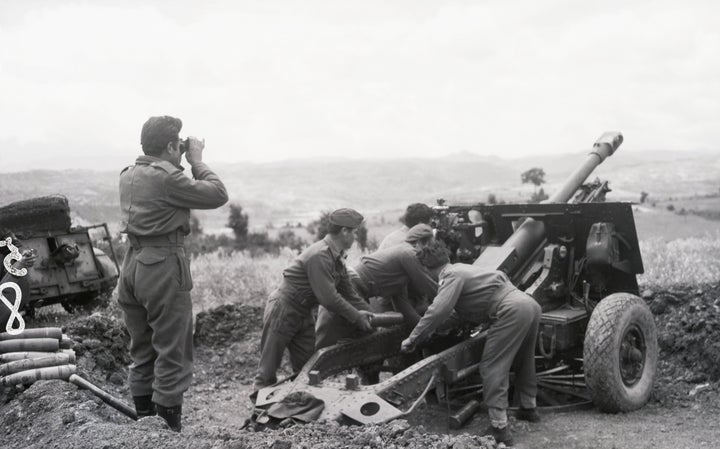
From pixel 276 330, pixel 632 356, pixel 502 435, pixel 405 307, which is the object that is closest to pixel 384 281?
pixel 405 307

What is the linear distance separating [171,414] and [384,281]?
2482 millimetres

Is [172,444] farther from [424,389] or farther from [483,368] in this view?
[483,368]

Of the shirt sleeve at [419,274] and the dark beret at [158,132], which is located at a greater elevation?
the dark beret at [158,132]

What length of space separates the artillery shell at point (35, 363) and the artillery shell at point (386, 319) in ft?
8.10

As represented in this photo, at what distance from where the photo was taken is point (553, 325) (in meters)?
6.27

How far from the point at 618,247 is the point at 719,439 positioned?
2.03 meters

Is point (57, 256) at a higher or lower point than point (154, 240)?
lower

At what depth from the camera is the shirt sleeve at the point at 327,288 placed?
5887 mm

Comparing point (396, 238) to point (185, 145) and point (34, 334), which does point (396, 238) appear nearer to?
point (185, 145)

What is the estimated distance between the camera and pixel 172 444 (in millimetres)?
3752

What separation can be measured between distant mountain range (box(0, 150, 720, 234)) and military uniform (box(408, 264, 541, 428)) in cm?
906

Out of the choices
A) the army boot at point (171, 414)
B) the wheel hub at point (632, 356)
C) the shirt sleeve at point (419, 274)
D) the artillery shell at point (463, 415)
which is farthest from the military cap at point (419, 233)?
the army boot at point (171, 414)

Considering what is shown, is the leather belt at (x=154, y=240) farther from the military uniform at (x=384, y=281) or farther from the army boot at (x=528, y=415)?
the army boot at (x=528, y=415)

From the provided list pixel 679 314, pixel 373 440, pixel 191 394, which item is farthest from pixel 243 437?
pixel 679 314
